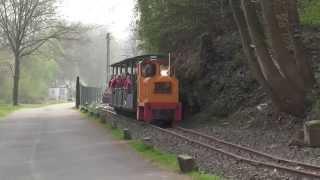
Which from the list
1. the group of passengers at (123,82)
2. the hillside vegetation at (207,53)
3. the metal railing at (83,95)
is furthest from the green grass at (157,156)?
the metal railing at (83,95)

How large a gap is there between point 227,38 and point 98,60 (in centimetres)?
10348

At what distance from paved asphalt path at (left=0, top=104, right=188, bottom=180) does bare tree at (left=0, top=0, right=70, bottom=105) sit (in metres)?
36.8

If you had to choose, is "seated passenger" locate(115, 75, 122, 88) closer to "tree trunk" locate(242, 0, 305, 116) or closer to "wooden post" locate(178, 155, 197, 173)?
"tree trunk" locate(242, 0, 305, 116)

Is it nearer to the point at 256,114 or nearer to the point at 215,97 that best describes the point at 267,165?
the point at 256,114

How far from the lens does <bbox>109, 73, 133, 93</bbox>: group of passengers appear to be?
30.5m

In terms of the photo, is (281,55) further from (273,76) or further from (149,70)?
(149,70)

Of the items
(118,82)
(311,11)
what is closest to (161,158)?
(311,11)

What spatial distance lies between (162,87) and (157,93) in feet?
1.12

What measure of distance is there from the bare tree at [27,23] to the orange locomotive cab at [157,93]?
34.0 m

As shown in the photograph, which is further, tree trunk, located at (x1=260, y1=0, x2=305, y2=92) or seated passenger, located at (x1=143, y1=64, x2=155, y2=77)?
seated passenger, located at (x1=143, y1=64, x2=155, y2=77)

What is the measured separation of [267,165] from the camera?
13469 mm

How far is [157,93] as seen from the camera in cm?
2752

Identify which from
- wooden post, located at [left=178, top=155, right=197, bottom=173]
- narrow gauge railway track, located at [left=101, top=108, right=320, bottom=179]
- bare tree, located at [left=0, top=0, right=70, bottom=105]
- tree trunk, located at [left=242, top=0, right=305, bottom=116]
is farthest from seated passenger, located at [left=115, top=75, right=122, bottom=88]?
bare tree, located at [left=0, top=0, right=70, bottom=105]

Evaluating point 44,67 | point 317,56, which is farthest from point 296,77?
point 44,67
